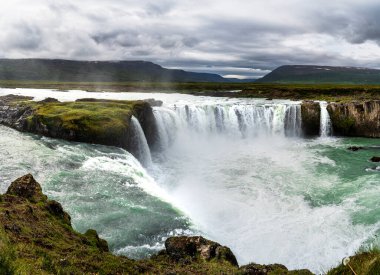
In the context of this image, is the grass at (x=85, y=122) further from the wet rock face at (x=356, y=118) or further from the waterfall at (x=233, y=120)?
the wet rock face at (x=356, y=118)

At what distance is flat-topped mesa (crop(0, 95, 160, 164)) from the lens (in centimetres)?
3997

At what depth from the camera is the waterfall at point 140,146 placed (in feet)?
140

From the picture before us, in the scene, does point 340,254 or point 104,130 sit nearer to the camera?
point 340,254

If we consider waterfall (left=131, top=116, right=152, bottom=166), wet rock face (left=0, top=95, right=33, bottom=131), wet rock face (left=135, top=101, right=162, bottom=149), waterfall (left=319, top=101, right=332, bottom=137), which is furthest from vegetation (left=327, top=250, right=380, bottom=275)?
waterfall (left=319, top=101, right=332, bottom=137)

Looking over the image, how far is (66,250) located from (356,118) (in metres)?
63.0

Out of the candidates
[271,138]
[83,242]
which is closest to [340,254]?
[83,242]

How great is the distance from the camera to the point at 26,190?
55.5 feet

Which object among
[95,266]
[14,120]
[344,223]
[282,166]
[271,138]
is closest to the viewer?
[95,266]

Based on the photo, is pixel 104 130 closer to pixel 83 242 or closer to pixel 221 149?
pixel 221 149

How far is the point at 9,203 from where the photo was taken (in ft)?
48.1

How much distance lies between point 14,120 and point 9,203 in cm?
3982

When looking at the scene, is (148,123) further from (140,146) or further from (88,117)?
(88,117)

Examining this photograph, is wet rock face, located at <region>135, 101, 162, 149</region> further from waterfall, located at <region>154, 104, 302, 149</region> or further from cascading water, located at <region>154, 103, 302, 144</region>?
cascading water, located at <region>154, 103, 302, 144</region>

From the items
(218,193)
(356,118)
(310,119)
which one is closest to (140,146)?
(218,193)
